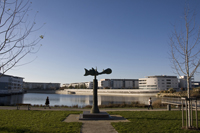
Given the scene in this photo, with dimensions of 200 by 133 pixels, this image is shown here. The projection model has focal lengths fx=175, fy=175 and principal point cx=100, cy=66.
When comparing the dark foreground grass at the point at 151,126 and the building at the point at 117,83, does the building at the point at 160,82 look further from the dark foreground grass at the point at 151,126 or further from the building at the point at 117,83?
the dark foreground grass at the point at 151,126

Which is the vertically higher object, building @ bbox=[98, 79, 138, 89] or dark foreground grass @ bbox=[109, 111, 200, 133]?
dark foreground grass @ bbox=[109, 111, 200, 133]

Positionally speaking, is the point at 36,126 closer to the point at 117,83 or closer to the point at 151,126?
the point at 151,126

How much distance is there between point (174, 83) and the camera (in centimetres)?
12288

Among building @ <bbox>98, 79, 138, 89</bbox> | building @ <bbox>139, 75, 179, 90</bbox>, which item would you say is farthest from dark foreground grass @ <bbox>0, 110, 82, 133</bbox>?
building @ <bbox>98, 79, 138, 89</bbox>

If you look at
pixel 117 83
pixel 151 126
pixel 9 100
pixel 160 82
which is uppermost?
pixel 151 126

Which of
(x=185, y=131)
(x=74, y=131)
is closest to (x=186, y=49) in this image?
(x=185, y=131)

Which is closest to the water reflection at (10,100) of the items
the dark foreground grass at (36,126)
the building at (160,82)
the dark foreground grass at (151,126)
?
the dark foreground grass at (36,126)

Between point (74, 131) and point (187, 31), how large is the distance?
31.0 feet

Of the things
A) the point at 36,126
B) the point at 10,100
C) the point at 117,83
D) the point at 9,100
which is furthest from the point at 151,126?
the point at 117,83

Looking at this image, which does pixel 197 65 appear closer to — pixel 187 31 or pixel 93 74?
pixel 187 31

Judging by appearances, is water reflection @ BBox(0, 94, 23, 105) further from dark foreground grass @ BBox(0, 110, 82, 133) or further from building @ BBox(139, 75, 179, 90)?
building @ BBox(139, 75, 179, 90)

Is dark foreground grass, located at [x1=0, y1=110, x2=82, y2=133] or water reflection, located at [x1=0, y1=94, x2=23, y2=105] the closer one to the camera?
dark foreground grass, located at [x1=0, y1=110, x2=82, y2=133]

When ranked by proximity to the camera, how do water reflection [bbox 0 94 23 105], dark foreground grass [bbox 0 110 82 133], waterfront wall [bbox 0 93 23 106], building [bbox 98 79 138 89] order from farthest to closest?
building [bbox 98 79 138 89] < water reflection [bbox 0 94 23 105] < waterfront wall [bbox 0 93 23 106] < dark foreground grass [bbox 0 110 82 133]

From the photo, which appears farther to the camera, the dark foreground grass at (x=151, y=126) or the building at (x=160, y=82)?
the building at (x=160, y=82)
